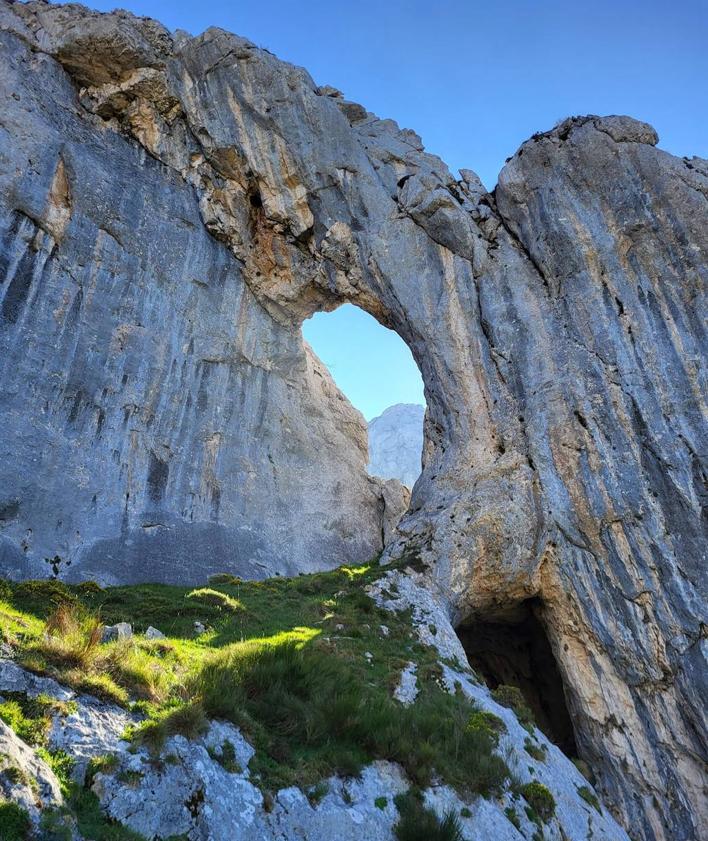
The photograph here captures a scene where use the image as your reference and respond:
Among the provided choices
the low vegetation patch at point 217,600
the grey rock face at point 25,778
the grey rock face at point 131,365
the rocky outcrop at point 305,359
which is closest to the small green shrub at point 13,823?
the grey rock face at point 25,778

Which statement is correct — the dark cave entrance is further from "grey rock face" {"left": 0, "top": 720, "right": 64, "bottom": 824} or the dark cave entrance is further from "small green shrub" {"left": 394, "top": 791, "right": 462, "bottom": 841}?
"grey rock face" {"left": 0, "top": 720, "right": 64, "bottom": 824}

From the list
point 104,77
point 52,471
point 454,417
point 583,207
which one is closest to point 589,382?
point 454,417

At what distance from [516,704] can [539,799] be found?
5758 mm

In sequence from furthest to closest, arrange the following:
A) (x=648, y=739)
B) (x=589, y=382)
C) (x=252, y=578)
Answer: (x=252, y=578) < (x=589, y=382) < (x=648, y=739)

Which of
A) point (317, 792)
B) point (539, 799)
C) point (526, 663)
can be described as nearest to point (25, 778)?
point (317, 792)

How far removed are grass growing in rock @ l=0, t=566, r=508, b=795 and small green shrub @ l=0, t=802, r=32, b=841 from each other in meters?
2.24

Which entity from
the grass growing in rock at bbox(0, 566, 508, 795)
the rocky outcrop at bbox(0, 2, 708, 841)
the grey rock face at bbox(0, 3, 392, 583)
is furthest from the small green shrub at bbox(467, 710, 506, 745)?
the grey rock face at bbox(0, 3, 392, 583)

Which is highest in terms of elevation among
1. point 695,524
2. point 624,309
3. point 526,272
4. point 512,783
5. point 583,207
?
point 583,207

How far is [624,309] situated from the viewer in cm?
2752

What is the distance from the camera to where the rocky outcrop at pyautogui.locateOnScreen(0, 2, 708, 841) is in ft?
77.2

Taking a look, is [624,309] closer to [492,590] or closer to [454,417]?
[454,417]

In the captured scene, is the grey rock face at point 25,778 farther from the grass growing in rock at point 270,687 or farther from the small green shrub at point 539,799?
the small green shrub at point 539,799

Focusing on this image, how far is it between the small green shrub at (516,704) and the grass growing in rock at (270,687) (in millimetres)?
2286

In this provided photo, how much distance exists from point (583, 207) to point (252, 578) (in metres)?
24.1
